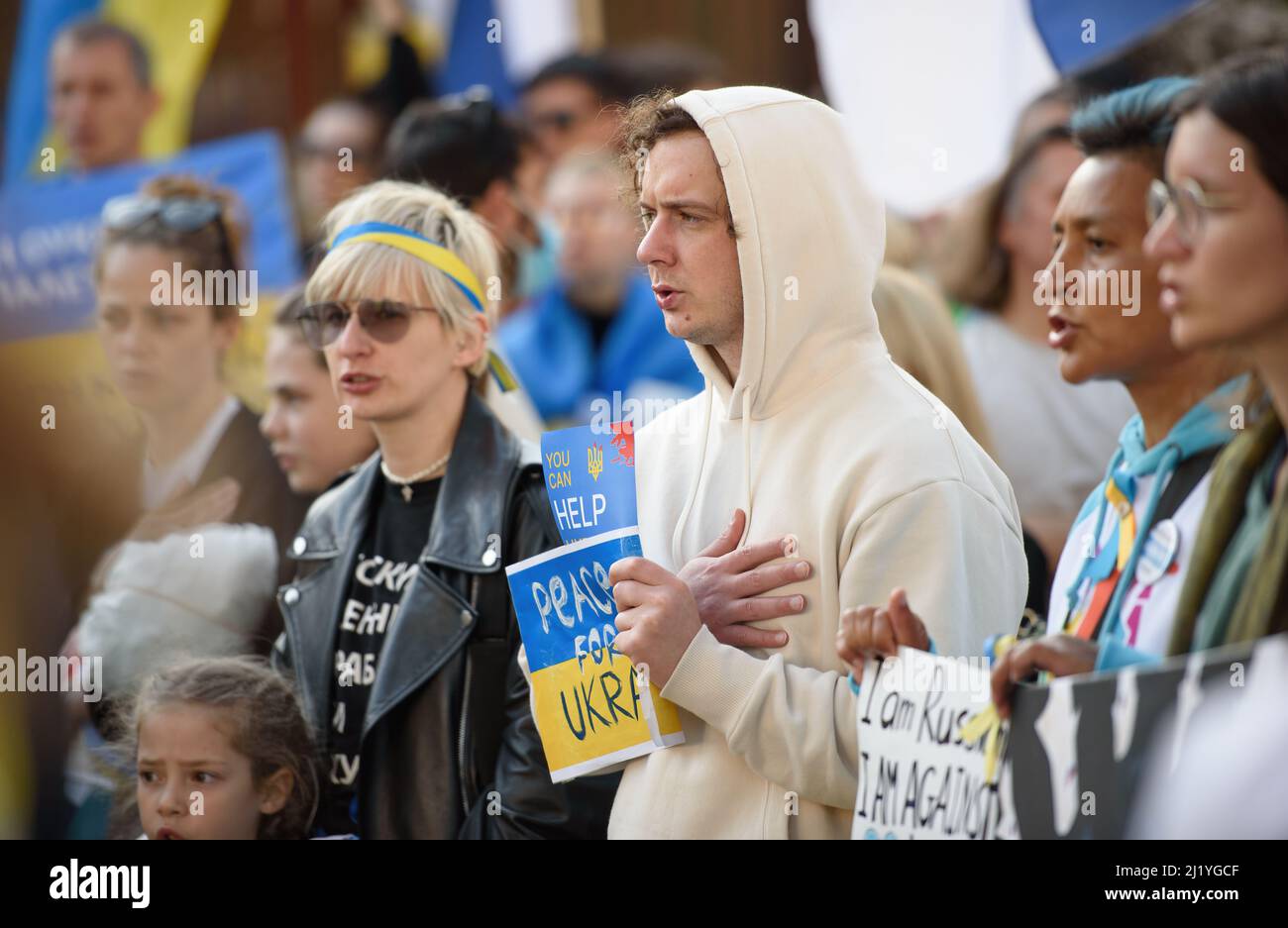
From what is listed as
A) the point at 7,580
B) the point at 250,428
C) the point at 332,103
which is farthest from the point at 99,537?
the point at 332,103

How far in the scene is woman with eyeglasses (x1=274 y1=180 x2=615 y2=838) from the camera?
356cm

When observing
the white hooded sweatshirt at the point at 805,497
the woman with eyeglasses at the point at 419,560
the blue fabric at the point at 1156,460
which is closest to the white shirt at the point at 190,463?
the woman with eyeglasses at the point at 419,560

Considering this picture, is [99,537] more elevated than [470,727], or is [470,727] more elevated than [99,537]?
[99,537]

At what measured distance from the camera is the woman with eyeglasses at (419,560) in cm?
356

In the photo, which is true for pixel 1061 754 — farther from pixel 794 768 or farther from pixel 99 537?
pixel 99 537

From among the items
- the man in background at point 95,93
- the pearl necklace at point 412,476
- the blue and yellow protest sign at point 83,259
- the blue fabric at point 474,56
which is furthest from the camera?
the blue fabric at point 474,56

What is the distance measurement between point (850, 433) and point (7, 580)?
3.23 meters

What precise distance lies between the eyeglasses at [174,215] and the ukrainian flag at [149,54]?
5.79ft

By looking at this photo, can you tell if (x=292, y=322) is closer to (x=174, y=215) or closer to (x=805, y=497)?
(x=174, y=215)

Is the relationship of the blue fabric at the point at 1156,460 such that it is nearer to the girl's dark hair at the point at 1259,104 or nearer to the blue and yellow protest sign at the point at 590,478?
the girl's dark hair at the point at 1259,104

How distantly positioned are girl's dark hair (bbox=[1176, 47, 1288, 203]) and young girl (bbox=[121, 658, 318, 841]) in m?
2.41

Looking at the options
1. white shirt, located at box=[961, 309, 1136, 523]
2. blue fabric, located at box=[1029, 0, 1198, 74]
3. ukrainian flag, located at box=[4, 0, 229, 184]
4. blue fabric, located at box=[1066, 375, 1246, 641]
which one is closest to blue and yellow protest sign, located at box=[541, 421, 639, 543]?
blue fabric, located at box=[1066, 375, 1246, 641]

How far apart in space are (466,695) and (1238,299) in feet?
6.21

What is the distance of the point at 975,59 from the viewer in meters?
5.00
